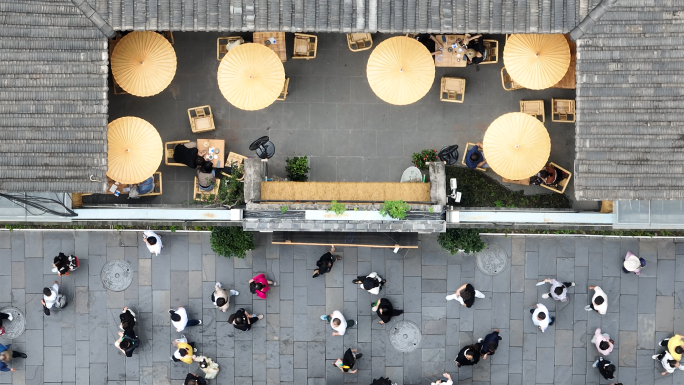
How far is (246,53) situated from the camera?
15.5 metres

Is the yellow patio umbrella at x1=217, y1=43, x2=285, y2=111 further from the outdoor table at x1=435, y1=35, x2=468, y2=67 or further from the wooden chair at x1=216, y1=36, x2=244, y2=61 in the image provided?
the outdoor table at x1=435, y1=35, x2=468, y2=67

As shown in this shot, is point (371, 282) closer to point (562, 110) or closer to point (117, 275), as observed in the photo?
point (562, 110)

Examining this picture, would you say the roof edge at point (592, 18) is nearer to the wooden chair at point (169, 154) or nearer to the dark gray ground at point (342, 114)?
the dark gray ground at point (342, 114)

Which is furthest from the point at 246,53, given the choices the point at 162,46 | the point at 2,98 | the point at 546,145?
the point at 546,145

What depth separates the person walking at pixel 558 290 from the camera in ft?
55.1

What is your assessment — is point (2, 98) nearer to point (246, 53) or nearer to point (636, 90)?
point (246, 53)

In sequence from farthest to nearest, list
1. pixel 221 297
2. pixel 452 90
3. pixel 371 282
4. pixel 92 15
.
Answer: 1. pixel 452 90
2. pixel 221 297
3. pixel 371 282
4. pixel 92 15

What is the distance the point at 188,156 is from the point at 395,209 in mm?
6908

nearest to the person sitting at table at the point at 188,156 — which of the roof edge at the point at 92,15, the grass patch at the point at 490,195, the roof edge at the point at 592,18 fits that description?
the roof edge at the point at 92,15

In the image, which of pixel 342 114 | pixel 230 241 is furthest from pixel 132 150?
pixel 342 114

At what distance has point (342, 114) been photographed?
1716 centimetres

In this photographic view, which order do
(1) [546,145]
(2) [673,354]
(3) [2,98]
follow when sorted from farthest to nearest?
1. (2) [673,354]
2. (1) [546,145]
3. (3) [2,98]

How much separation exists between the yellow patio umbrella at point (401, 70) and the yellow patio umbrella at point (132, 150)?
6.79 m

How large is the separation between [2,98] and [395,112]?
1133 cm
